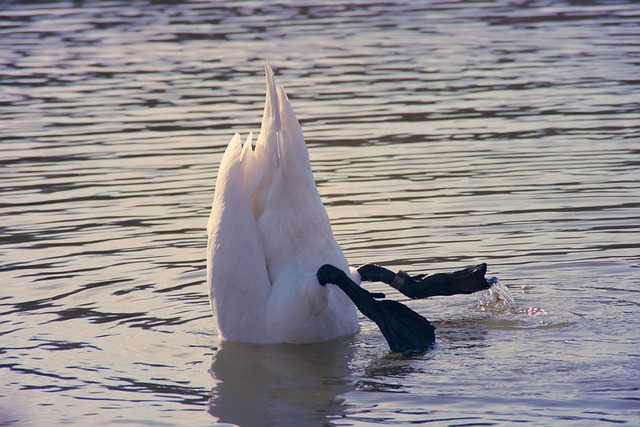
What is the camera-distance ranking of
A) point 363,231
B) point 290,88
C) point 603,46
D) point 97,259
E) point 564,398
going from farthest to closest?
point 603,46, point 290,88, point 363,231, point 97,259, point 564,398

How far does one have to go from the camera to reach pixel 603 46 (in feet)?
60.3

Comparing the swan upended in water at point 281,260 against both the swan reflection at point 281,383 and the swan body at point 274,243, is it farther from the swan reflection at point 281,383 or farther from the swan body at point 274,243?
the swan reflection at point 281,383

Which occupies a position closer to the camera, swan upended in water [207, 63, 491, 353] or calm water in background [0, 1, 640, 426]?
calm water in background [0, 1, 640, 426]

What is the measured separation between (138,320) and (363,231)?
2.49 meters

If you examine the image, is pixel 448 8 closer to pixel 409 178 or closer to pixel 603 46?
pixel 603 46

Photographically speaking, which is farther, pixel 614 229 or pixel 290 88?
pixel 290 88

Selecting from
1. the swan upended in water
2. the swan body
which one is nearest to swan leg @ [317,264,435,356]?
the swan upended in water

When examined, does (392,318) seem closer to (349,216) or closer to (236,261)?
(236,261)

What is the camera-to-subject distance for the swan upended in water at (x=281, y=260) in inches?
261

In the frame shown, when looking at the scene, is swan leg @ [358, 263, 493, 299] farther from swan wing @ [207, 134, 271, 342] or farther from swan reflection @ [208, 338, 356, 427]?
swan wing @ [207, 134, 271, 342]

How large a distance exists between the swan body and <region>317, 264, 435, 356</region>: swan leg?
12cm

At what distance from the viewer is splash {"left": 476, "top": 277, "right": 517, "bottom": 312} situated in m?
7.23

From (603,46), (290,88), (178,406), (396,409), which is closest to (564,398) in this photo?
(396,409)

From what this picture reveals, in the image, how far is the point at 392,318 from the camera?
6.66m
